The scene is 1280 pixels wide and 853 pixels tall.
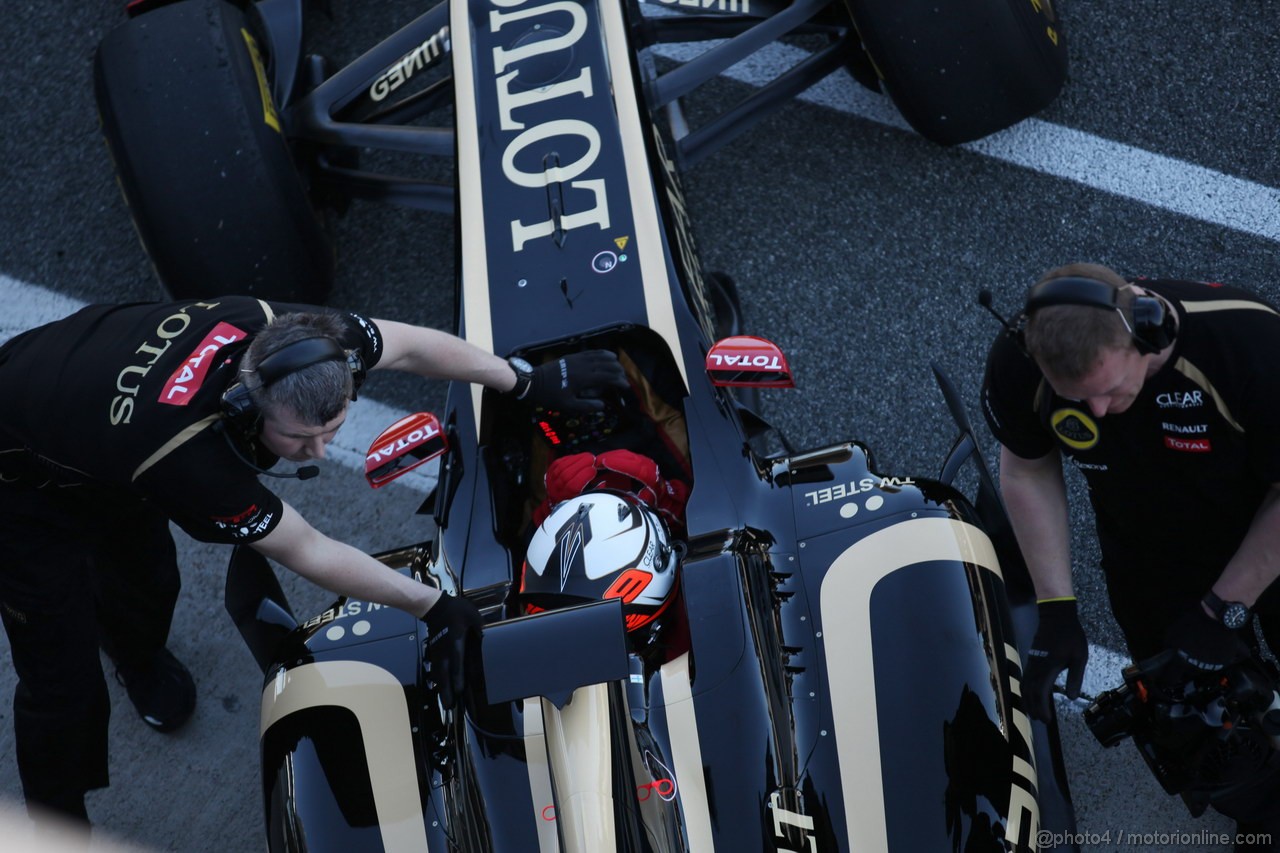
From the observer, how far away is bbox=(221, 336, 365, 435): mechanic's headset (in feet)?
7.80

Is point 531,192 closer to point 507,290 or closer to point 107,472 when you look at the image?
point 507,290

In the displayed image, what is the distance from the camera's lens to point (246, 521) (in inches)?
97.7

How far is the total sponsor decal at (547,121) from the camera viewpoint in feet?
11.2

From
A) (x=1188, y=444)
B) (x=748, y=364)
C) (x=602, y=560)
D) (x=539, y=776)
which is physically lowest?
(x=539, y=776)

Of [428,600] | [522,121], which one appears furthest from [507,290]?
[428,600]

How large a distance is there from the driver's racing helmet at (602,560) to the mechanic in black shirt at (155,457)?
21 cm

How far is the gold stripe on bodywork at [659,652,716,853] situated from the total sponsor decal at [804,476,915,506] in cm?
59

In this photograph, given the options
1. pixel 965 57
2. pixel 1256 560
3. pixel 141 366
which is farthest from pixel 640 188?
pixel 1256 560

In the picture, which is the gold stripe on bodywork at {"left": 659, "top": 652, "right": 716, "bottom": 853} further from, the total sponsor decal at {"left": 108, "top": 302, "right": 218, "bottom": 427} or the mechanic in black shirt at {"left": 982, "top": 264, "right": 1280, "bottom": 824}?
the total sponsor decal at {"left": 108, "top": 302, "right": 218, "bottom": 427}

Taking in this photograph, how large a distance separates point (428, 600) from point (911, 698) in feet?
Answer: 3.74

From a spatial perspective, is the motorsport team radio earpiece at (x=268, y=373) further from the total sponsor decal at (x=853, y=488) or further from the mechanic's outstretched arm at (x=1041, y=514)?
the mechanic's outstretched arm at (x=1041, y=514)

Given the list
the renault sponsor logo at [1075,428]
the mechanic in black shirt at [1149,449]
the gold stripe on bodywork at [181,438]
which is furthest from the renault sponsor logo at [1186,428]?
the gold stripe on bodywork at [181,438]

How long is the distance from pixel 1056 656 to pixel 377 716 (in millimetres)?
1643

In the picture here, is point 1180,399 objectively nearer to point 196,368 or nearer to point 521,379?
point 521,379
